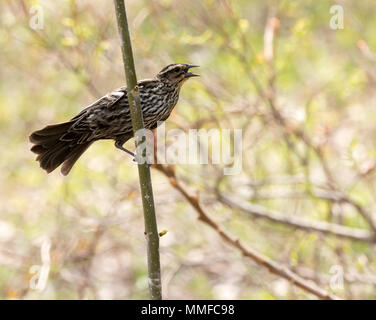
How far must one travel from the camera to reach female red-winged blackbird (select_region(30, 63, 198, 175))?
325cm

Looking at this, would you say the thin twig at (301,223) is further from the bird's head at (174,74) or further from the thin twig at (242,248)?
the bird's head at (174,74)

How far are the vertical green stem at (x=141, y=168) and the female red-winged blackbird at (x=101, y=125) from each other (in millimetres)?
848

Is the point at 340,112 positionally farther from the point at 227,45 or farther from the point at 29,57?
the point at 29,57

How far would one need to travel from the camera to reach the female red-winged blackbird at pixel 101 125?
3248 mm

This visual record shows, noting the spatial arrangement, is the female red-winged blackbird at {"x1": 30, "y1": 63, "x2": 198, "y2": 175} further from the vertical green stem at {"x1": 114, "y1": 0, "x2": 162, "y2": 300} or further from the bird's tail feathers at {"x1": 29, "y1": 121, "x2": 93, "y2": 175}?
the vertical green stem at {"x1": 114, "y1": 0, "x2": 162, "y2": 300}

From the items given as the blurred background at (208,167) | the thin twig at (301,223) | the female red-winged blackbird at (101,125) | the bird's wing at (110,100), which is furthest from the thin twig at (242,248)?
the thin twig at (301,223)

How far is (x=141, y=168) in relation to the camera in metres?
2.39

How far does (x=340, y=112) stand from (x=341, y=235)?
75.0 inches

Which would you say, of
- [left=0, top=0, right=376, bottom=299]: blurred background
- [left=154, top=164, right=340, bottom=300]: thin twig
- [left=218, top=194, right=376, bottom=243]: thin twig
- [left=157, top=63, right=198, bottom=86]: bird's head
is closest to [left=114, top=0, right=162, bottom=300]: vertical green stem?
[left=154, top=164, right=340, bottom=300]: thin twig

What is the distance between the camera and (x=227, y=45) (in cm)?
483

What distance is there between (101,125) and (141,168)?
975mm

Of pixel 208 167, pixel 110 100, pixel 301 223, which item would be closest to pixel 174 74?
pixel 110 100

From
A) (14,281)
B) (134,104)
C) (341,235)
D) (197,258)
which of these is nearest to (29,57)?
(14,281)

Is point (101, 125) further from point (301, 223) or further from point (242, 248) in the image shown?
point (301, 223)
